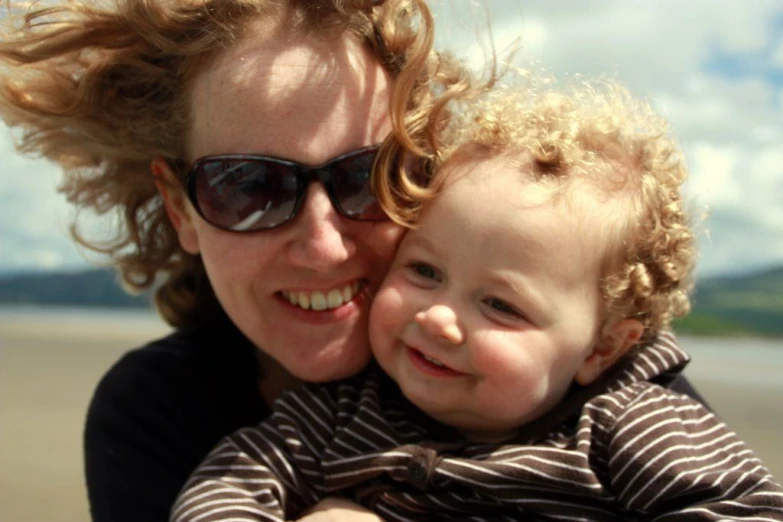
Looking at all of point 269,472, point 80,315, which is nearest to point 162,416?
point 269,472

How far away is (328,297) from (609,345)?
89 cm

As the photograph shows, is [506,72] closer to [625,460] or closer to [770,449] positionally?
[625,460]

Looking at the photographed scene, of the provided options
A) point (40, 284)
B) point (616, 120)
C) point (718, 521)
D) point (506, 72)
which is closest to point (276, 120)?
point (506, 72)

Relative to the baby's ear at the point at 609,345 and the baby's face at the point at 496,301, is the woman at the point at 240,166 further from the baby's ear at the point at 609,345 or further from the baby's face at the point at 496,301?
the baby's ear at the point at 609,345

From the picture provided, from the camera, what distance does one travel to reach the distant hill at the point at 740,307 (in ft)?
49.4

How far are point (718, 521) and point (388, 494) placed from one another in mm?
900

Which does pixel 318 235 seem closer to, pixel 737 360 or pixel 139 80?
pixel 139 80

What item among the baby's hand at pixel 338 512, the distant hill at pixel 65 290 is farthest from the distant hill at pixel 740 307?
the distant hill at pixel 65 290

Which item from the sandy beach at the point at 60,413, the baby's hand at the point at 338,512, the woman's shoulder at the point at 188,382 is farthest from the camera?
the sandy beach at the point at 60,413

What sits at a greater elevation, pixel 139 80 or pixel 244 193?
pixel 139 80

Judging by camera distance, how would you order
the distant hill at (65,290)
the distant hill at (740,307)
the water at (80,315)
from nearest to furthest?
1. the distant hill at (740,307)
2. the water at (80,315)
3. the distant hill at (65,290)

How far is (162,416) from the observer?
2.96m

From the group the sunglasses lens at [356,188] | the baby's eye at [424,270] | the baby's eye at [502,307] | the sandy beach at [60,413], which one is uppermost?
the sunglasses lens at [356,188]

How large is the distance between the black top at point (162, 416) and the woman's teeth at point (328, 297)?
0.52m
